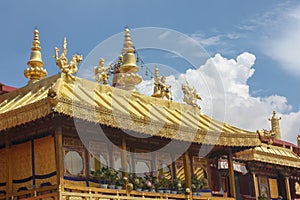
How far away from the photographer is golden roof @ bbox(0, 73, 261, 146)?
55.3 ft

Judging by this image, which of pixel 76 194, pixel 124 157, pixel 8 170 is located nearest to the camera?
pixel 76 194

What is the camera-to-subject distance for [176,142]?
72.0ft

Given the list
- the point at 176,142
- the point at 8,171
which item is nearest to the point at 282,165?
the point at 176,142

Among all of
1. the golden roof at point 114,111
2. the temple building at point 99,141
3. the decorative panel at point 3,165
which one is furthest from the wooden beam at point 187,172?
the decorative panel at point 3,165

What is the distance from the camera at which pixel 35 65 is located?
76.2ft

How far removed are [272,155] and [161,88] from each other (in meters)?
7.96

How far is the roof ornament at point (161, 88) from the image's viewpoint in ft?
85.9

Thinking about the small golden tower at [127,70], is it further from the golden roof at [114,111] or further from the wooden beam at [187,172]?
the wooden beam at [187,172]

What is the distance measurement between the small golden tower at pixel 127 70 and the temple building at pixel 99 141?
5.08ft

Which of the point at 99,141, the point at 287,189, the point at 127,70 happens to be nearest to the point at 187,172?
the point at 99,141

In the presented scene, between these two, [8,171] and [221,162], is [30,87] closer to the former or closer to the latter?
[8,171]

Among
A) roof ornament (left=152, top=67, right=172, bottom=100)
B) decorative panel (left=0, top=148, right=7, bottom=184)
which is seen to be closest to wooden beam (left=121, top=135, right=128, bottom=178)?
decorative panel (left=0, top=148, right=7, bottom=184)

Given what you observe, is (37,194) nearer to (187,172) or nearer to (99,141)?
(99,141)

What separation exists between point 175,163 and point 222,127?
246 centimetres
